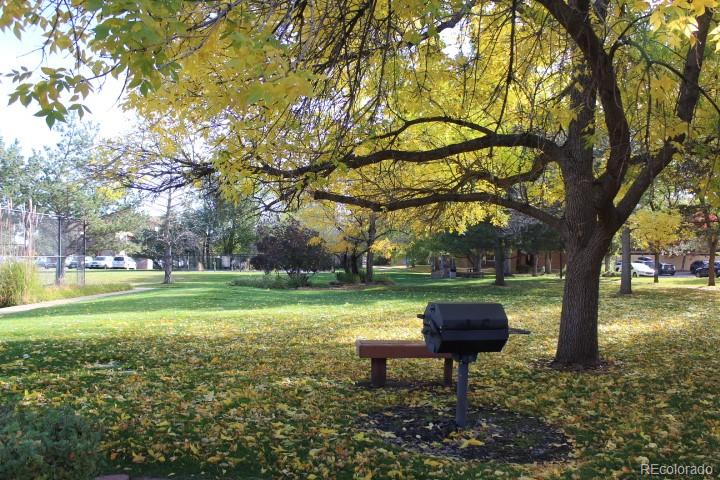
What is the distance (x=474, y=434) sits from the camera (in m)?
5.34

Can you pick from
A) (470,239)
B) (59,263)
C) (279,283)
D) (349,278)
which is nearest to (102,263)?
(279,283)

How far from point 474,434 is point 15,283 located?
17760 millimetres

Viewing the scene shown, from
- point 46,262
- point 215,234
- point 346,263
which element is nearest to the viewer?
point 46,262

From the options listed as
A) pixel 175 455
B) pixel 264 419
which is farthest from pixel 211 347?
pixel 175 455

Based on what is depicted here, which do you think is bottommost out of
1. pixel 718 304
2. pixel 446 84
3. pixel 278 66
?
pixel 718 304

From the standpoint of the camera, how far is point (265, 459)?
15.1 feet

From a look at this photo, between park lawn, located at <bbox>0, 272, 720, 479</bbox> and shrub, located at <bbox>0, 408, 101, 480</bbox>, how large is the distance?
4.27ft

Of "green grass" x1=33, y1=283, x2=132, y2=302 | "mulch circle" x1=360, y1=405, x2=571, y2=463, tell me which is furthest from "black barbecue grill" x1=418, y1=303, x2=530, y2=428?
"green grass" x1=33, y1=283, x2=132, y2=302

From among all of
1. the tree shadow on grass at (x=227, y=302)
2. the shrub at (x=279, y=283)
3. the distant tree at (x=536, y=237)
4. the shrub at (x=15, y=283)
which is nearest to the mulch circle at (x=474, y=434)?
the tree shadow on grass at (x=227, y=302)

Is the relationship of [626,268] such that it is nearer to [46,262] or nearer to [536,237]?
[536,237]

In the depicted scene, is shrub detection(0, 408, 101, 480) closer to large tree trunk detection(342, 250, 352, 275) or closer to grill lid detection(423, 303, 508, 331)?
grill lid detection(423, 303, 508, 331)

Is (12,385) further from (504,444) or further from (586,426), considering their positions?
(586,426)

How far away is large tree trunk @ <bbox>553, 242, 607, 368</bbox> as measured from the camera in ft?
27.4

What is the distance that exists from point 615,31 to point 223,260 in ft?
181
